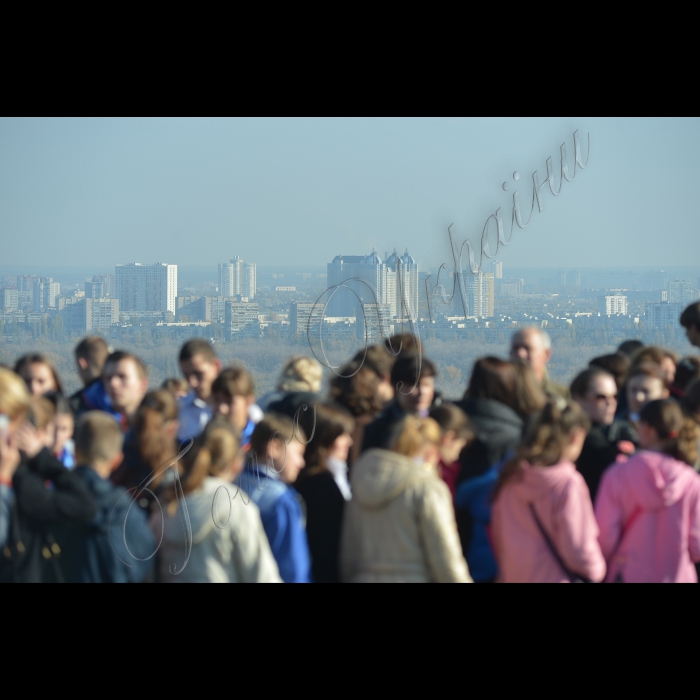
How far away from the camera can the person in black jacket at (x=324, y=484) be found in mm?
3154

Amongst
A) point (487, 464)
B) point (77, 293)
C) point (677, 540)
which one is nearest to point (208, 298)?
point (77, 293)

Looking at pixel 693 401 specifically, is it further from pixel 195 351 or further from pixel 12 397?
pixel 12 397

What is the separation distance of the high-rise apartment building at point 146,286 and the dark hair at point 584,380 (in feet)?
6.94

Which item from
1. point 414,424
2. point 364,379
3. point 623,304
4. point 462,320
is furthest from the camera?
point 623,304

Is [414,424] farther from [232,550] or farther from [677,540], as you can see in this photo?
[677,540]

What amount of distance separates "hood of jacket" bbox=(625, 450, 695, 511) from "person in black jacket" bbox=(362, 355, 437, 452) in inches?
34.4

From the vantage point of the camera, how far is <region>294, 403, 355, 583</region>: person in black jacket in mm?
3154

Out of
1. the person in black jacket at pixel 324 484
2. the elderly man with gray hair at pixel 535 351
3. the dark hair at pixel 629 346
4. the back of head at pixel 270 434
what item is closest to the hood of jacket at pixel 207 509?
the back of head at pixel 270 434

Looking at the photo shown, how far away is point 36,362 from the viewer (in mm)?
3631

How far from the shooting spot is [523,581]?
3232mm

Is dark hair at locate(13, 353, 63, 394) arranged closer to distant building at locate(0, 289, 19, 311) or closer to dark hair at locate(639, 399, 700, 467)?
distant building at locate(0, 289, 19, 311)

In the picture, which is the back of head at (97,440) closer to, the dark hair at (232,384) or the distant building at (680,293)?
the dark hair at (232,384)

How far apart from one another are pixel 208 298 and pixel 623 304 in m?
→ 2.29

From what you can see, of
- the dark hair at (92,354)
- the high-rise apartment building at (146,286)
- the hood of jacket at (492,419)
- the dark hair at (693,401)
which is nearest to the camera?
the hood of jacket at (492,419)
